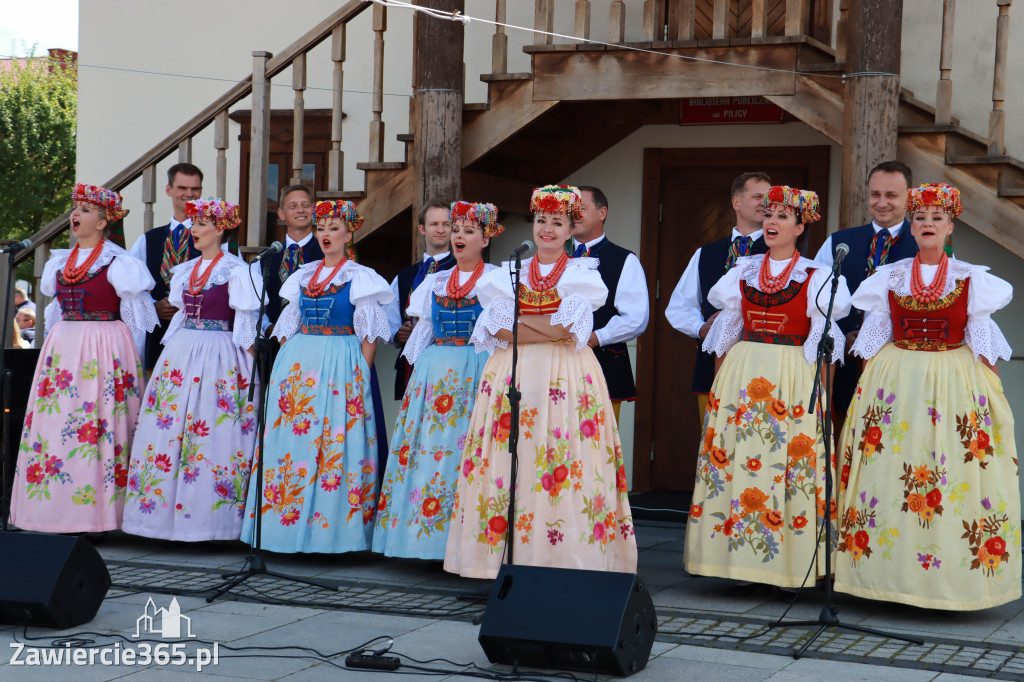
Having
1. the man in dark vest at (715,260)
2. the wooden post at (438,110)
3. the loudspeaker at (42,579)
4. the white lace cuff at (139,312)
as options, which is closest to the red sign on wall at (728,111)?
the wooden post at (438,110)

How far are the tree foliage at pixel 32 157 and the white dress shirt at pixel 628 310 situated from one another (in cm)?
1441

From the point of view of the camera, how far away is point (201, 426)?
5.79m

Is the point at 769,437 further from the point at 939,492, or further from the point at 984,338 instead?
the point at 984,338

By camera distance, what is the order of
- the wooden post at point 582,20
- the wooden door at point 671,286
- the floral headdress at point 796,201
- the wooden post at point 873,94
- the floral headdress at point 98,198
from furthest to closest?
the wooden door at point 671,286
the wooden post at point 582,20
the floral headdress at point 98,198
the wooden post at point 873,94
the floral headdress at point 796,201

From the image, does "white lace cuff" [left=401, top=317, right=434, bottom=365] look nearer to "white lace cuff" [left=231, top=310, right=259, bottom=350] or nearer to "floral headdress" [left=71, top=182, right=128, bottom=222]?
"white lace cuff" [left=231, top=310, right=259, bottom=350]

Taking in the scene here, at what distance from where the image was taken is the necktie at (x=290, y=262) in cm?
624

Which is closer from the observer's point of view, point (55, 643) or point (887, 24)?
point (55, 643)

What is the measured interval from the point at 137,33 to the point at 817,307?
6.15 metres

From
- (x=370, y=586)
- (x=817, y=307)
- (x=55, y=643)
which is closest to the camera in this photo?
(x=55, y=643)

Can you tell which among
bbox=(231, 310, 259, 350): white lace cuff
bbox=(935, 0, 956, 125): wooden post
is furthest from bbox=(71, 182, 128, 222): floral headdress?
bbox=(935, 0, 956, 125): wooden post

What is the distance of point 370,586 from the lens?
16.9ft

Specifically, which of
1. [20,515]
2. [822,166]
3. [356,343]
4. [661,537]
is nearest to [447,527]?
[356,343]

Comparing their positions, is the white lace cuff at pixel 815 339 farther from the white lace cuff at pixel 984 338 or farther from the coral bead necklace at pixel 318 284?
the coral bead necklace at pixel 318 284

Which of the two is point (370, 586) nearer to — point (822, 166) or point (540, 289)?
point (540, 289)
